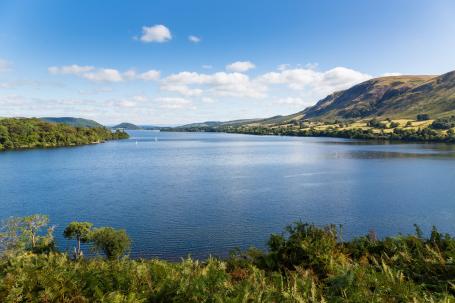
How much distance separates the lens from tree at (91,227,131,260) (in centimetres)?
4859

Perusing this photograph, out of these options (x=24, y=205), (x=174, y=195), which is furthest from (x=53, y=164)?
(x=174, y=195)

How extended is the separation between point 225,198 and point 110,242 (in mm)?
42660

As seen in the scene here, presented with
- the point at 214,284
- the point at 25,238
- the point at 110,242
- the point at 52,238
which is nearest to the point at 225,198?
the point at 110,242

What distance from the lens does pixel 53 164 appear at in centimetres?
15675

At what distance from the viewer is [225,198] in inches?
3467

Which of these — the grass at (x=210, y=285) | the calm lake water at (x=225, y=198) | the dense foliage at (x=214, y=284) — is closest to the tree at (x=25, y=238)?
the calm lake water at (x=225, y=198)

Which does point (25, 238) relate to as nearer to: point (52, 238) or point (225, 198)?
point (52, 238)

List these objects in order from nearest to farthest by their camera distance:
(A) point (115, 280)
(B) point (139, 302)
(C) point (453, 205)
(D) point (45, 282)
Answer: (B) point (139, 302) → (D) point (45, 282) → (A) point (115, 280) → (C) point (453, 205)

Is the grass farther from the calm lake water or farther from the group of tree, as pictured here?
the calm lake water

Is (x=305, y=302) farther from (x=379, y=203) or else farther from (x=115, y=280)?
(x=379, y=203)

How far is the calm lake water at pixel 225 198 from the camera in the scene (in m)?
62.9

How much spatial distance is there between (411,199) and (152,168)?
323 ft

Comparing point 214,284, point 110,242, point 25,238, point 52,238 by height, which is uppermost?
point 214,284

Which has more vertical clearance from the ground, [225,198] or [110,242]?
[110,242]
